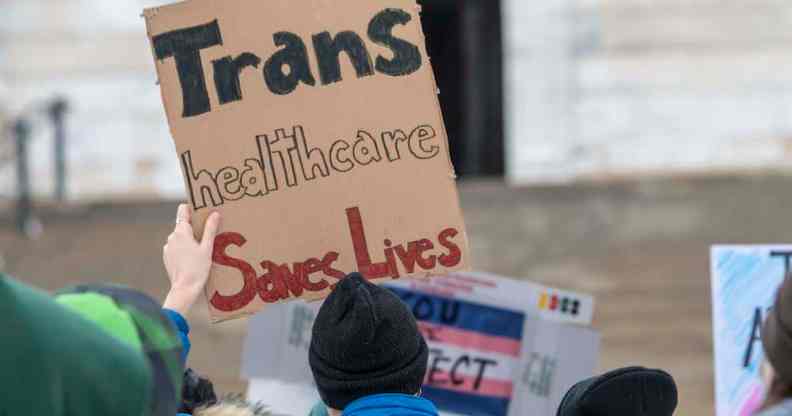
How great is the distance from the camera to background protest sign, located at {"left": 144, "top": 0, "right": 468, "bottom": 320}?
9.91 feet

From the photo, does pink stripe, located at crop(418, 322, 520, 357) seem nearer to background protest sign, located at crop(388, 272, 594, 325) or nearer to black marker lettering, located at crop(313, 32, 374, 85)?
background protest sign, located at crop(388, 272, 594, 325)

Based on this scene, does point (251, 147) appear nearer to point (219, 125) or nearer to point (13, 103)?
point (219, 125)

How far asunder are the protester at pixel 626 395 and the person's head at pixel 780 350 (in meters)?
0.57

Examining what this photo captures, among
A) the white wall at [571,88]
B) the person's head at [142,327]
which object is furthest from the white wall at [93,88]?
the person's head at [142,327]

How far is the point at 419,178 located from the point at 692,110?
24.9ft

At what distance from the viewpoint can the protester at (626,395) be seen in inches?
108

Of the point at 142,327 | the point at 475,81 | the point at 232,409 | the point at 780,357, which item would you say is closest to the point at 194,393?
the point at 232,409

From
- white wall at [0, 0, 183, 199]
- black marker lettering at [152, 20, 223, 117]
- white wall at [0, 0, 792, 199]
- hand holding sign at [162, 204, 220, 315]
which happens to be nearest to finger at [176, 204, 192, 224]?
hand holding sign at [162, 204, 220, 315]

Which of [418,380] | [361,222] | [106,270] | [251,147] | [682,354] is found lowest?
[682,354]

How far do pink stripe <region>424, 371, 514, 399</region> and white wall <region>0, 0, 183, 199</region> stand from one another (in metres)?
6.48

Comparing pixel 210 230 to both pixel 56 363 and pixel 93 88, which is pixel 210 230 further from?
pixel 93 88

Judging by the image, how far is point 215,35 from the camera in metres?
3.05

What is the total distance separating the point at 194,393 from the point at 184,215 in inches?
14.6

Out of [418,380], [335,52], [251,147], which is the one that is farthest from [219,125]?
[418,380]
